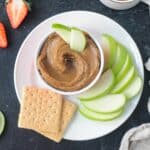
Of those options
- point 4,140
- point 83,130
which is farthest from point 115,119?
point 4,140

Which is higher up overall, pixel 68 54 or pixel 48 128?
pixel 68 54

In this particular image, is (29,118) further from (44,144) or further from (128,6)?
(128,6)

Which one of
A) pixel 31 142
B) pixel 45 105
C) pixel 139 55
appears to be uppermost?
pixel 139 55

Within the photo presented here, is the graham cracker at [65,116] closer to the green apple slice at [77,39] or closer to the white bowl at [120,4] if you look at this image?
the green apple slice at [77,39]

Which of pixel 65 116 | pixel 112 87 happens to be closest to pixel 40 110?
pixel 65 116

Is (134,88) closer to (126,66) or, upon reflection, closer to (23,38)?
(126,66)

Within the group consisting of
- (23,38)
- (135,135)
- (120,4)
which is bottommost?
(135,135)

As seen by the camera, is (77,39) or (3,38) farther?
(3,38)
